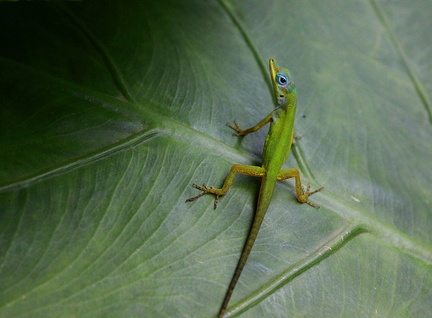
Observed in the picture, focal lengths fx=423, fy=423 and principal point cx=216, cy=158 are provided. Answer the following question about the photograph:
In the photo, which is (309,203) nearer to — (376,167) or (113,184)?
(376,167)

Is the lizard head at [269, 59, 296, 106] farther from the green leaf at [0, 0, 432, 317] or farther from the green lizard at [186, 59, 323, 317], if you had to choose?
the green leaf at [0, 0, 432, 317]

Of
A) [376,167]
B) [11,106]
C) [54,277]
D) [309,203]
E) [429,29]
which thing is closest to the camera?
[54,277]

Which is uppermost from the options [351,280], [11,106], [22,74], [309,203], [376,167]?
[22,74]

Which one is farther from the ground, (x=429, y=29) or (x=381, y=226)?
(x=429, y=29)

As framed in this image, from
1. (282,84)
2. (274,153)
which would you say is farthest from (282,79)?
(274,153)

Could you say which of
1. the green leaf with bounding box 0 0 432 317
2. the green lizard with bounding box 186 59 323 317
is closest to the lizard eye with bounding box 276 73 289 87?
the green lizard with bounding box 186 59 323 317

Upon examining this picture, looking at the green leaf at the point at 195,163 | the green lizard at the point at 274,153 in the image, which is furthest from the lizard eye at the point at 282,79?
the green leaf at the point at 195,163

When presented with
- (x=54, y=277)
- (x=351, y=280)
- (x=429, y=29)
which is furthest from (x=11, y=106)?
(x=429, y=29)

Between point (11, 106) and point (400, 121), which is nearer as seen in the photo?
point (11, 106)

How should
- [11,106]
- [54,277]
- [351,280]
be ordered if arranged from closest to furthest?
[54,277]
[11,106]
[351,280]
